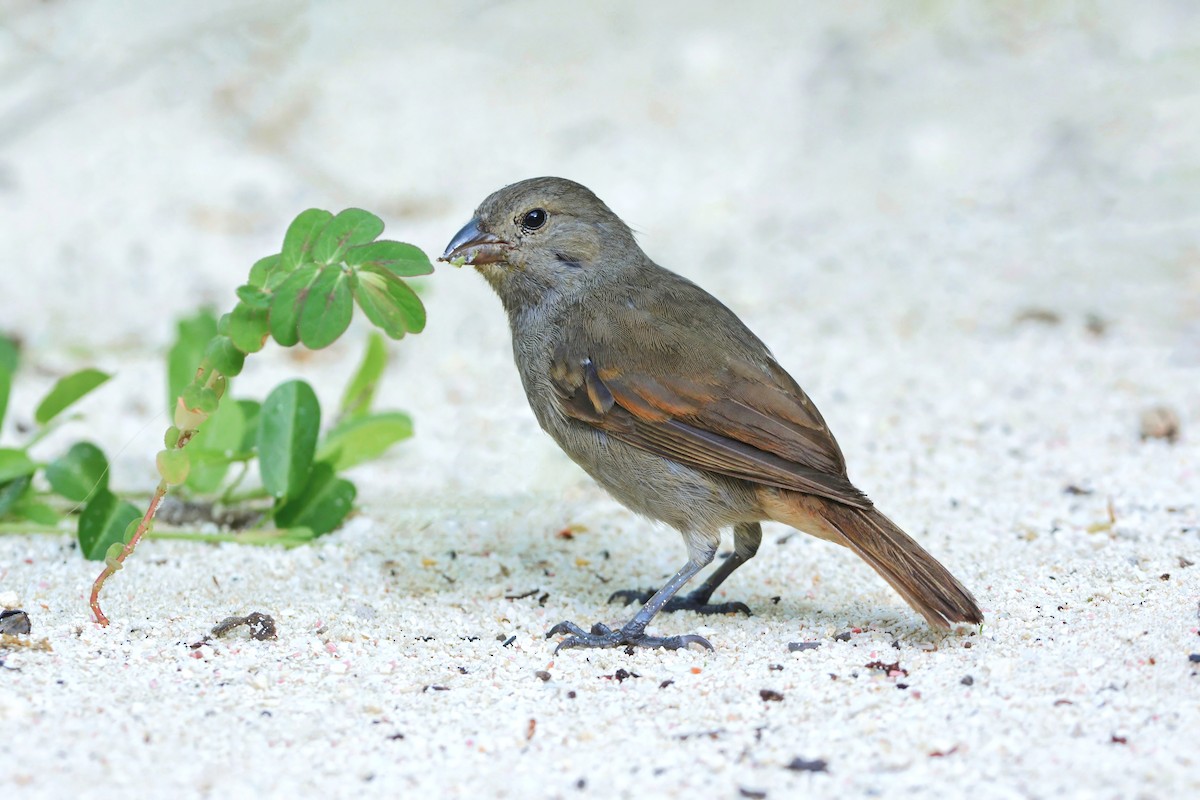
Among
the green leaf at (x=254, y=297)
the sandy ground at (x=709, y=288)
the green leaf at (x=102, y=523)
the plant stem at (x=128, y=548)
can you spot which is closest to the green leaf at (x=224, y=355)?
the green leaf at (x=254, y=297)

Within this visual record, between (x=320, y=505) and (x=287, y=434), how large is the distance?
290 millimetres

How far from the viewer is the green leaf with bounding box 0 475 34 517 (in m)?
4.42

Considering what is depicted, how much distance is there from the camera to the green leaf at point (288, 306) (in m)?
3.38

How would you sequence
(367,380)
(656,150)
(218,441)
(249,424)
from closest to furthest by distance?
(218,441) → (249,424) → (367,380) → (656,150)

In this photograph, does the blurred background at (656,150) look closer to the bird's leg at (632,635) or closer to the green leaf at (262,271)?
the bird's leg at (632,635)

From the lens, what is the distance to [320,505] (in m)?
4.51

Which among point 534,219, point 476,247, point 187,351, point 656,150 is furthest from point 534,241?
point 656,150

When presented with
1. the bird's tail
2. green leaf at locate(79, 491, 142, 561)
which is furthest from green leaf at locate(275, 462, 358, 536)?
the bird's tail

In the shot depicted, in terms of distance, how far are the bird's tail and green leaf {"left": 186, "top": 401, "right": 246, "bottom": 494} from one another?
6.58 feet

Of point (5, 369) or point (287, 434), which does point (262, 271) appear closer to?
point (287, 434)

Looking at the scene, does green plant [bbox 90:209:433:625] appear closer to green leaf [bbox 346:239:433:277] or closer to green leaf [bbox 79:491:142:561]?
green leaf [bbox 346:239:433:277]

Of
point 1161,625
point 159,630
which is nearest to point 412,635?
Result: point 159,630

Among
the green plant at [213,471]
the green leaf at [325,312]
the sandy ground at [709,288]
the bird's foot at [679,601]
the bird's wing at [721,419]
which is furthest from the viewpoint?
the green plant at [213,471]

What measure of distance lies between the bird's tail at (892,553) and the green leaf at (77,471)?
2309 mm
